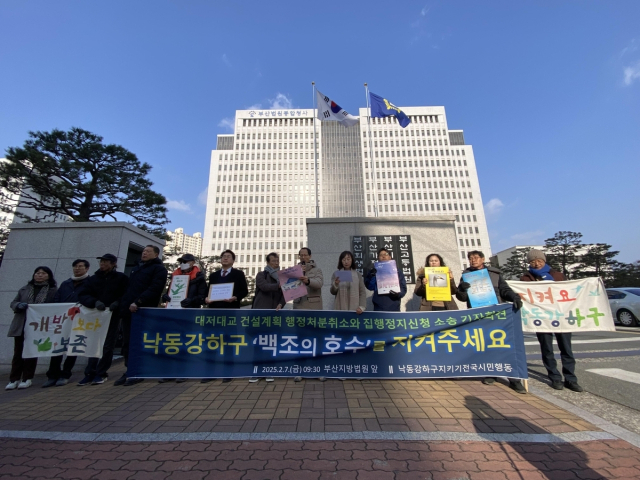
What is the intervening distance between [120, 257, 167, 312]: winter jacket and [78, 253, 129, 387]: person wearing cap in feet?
0.80

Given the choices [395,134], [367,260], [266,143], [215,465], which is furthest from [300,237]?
[215,465]

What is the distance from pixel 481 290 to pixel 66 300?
6728mm

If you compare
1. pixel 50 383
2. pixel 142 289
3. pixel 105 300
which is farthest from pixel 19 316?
pixel 142 289

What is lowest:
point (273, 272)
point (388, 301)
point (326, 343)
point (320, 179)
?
point (326, 343)

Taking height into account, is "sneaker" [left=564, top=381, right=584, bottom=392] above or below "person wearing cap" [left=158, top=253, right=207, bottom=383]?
below

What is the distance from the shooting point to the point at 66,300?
468cm

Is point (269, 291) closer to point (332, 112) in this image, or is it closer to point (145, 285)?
point (145, 285)

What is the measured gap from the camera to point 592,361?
5250 millimetres

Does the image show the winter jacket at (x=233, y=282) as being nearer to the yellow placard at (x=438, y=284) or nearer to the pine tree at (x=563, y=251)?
the yellow placard at (x=438, y=284)

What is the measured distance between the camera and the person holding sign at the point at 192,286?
14.8 feet

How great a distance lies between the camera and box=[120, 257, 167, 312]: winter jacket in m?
4.32

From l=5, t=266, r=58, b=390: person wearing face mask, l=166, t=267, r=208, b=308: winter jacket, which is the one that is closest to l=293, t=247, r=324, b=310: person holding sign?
l=166, t=267, r=208, b=308: winter jacket

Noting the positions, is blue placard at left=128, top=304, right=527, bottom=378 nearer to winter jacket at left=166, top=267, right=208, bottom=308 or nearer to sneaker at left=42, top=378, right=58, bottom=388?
winter jacket at left=166, top=267, right=208, bottom=308

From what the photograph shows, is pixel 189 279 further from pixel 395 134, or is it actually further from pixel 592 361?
pixel 395 134
